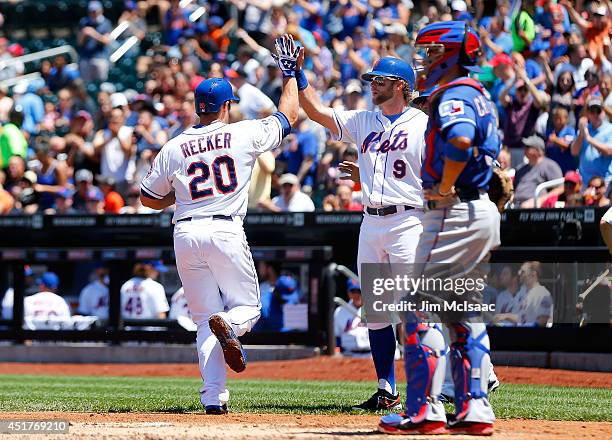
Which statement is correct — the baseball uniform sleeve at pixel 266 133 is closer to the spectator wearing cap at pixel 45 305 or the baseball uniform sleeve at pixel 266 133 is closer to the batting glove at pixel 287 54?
the batting glove at pixel 287 54

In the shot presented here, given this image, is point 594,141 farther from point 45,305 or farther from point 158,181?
point 45,305

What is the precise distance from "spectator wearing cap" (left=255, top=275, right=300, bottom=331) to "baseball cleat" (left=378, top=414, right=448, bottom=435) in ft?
26.4

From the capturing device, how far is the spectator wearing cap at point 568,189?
1259 centimetres

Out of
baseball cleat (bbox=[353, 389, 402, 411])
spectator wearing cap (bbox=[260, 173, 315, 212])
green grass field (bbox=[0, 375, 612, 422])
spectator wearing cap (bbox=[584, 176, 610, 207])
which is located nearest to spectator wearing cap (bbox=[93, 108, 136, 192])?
spectator wearing cap (bbox=[260, 173, 315, 212])

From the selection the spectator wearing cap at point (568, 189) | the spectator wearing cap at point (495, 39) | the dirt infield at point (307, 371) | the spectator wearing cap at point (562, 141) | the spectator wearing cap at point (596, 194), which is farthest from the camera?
the spectator wearing cap at point (495, 39)

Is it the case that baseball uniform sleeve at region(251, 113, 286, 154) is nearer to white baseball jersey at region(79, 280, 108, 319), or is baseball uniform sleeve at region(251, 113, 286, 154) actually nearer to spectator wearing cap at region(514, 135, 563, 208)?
spectator wearing cap at region(514, 135, 563, 208)

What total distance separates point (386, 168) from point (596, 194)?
5524 mm

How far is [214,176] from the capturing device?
759 centimetres

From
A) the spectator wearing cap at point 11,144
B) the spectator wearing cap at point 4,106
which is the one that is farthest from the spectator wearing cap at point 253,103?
the spectator wearing cap at point 4,106

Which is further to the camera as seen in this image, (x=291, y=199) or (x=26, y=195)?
A: (x=26, y=195)

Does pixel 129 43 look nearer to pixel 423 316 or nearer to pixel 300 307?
pixel 300 307

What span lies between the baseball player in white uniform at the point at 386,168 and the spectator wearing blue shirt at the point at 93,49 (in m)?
14.4

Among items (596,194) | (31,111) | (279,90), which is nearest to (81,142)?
(31,111)

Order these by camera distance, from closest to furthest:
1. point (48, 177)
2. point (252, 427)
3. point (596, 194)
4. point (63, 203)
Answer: point (252, 427) < point (596, 194) < point (63, 203) < point (48, 177)
